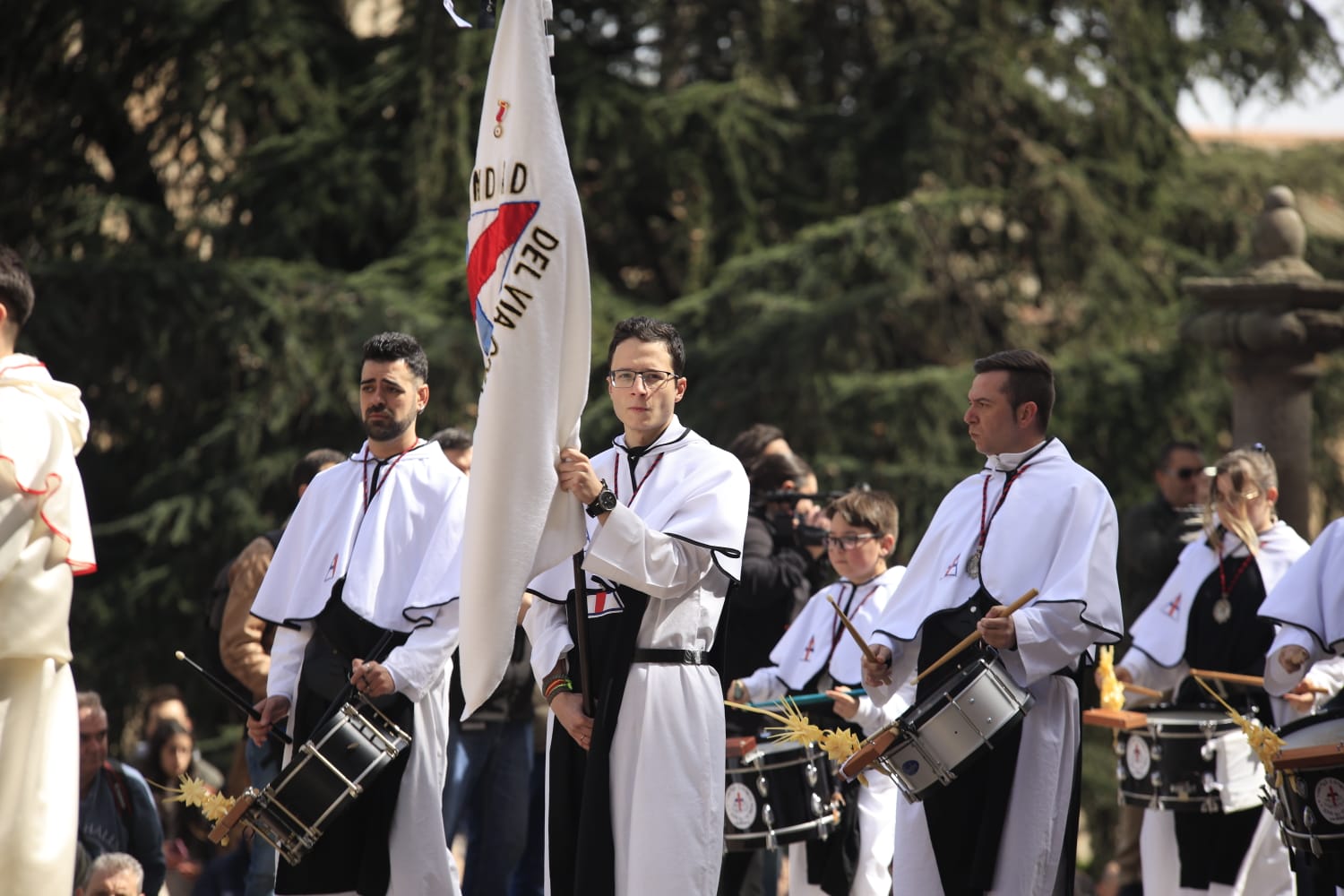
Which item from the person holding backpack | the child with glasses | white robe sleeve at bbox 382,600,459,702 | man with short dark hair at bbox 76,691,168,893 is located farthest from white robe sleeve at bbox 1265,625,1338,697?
man with short dark hair at bbox 76,691,168,893

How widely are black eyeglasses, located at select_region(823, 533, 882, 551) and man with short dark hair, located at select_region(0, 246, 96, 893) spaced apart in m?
3.76

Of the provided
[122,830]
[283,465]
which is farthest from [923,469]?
[122,830]

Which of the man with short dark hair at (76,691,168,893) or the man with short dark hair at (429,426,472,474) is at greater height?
the man with short dark hair at (429,426,472,474)

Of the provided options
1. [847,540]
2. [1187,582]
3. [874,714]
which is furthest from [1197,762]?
[847,540]

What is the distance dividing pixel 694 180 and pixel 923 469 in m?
3.56

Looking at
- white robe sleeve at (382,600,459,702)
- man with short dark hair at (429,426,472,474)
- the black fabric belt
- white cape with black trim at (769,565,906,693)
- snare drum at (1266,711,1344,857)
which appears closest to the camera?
the black fabric belt

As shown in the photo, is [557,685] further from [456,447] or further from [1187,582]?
[1187,582]

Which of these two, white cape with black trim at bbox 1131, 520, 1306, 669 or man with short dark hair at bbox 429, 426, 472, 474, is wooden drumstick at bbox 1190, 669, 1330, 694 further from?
man with short dark hair at bbox 429, 426, 472, 474

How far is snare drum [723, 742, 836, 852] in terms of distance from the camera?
7027mm

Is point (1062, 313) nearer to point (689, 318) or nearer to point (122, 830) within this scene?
point (689, 318)

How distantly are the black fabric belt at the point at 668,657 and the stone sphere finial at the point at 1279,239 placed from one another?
287 inches

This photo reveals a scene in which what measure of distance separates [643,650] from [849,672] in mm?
2392

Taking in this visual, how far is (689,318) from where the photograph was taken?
50.2ft

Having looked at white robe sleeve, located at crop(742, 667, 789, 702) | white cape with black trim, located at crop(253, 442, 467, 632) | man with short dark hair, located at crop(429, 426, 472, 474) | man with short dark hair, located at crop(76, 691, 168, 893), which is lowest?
man with short dark hair, located at crop(76, 691, 168, 893)
